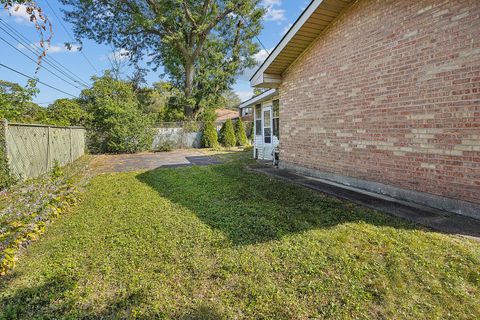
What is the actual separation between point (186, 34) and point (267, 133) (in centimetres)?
1457

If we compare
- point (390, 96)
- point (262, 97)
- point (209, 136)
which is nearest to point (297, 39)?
point (390, 96)

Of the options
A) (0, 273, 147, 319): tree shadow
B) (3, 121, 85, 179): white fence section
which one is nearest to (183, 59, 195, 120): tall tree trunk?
(3, 121, 85, 179): white fence section

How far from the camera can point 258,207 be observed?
189 inches

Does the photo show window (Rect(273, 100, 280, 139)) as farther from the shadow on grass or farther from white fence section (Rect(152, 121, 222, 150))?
white fence section (Rect(152, 121, 222, 150))

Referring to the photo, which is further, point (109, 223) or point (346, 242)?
point (109, 223)

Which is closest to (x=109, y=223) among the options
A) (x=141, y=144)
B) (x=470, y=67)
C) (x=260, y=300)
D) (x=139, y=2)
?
(x=260, y=300)

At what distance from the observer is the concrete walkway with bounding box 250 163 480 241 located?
3.53 m

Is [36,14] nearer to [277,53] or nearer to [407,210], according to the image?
[407,210]

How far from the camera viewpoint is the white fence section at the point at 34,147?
21.6 ft

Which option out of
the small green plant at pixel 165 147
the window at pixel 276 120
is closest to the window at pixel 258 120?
the window at pixel 276 120

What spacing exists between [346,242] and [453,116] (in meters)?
2.69

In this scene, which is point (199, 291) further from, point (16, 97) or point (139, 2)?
point (139, 2)

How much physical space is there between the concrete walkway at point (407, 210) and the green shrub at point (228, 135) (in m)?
14.2

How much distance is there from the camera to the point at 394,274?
8.61ft
